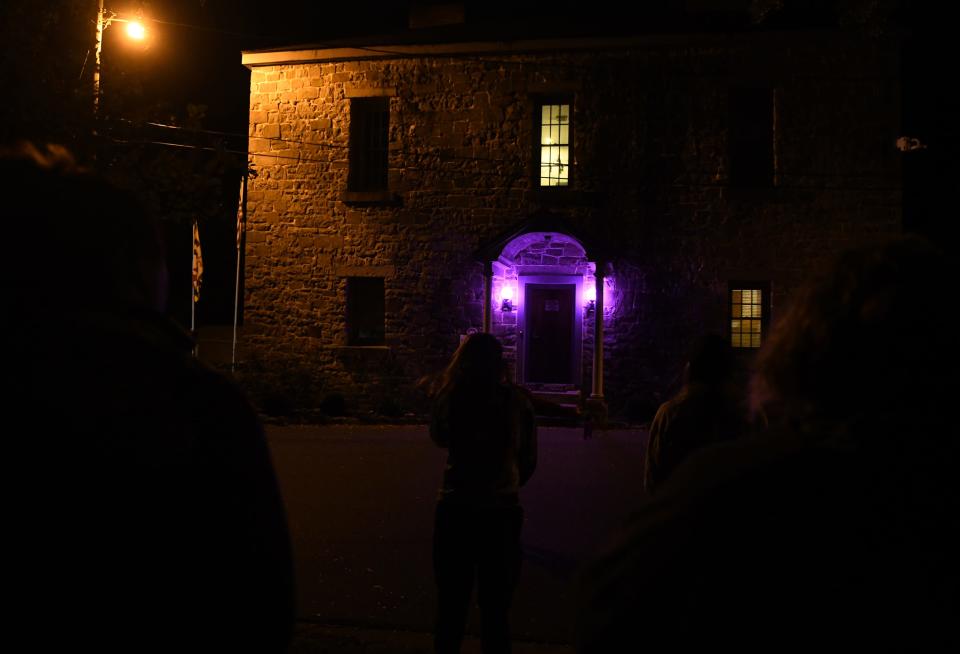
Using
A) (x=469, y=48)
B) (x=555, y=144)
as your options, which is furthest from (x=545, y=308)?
(x=469, y=48)

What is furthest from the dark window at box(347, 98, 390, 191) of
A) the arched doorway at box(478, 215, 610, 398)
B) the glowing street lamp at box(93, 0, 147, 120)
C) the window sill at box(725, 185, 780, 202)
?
the window sill at box(725, 185, 780, 202)

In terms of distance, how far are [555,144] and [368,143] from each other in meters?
4.41

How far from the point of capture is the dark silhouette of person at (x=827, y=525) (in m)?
1.06

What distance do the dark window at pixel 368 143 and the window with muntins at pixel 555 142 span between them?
3647mm

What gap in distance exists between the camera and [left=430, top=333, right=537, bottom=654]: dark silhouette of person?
3.68 metres

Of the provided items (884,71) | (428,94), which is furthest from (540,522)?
(884,71)

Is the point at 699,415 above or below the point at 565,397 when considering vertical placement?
above

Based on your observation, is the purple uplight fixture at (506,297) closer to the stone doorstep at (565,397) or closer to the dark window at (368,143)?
the stone doorstep at (565,397)

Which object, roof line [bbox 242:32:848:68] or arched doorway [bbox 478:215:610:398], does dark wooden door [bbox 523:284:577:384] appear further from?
roof line [bbox 242:32:848:68]

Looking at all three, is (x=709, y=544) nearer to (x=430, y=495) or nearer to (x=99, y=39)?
(x=430, y=495)

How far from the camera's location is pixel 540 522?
24.5 ft

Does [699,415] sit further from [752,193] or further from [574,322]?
[752,193]

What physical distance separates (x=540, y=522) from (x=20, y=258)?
21.7ft

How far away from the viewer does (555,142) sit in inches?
673
